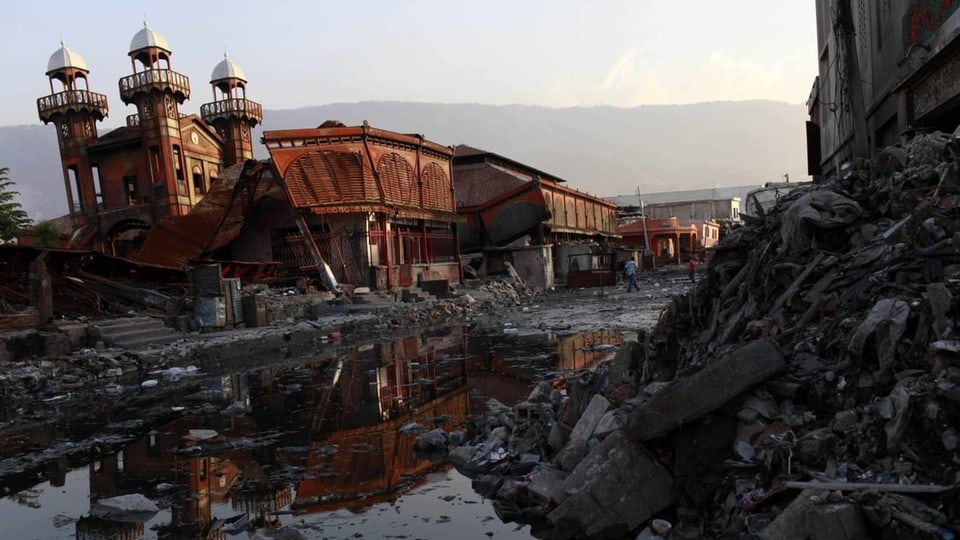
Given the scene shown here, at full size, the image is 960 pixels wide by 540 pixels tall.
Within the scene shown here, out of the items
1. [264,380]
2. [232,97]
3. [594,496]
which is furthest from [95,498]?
[232,97]

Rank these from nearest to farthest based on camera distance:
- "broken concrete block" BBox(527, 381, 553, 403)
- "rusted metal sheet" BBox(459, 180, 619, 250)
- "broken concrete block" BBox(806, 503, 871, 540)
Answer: "broken concrete block" BBox(806, 503, 871, 540), "broken concrete block" BBox(527, 381, 553, 403), "rusted metal sheet" BBox(459, 180, 619, 250)

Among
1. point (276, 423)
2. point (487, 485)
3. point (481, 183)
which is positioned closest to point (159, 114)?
point (481, 183)

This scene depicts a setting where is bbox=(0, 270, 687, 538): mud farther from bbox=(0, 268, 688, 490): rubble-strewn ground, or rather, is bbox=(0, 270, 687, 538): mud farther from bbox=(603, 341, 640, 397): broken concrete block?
bbox=(603, 341, 640, 397): broken concrete block

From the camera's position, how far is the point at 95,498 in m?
5.04

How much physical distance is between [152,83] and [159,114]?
4.56 feet

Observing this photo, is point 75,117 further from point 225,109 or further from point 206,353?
point 206,353

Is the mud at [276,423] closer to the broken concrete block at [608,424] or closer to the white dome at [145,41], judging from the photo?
the broken concrete block at [608,424]

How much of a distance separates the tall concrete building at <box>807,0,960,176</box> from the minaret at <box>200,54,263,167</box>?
93.9 feet

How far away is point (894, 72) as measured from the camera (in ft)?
29.9

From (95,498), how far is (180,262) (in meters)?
17.9

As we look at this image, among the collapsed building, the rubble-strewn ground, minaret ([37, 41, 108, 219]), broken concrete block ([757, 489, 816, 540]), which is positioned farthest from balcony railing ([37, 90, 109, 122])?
broken concrete block ([757, 489, 816, 540])

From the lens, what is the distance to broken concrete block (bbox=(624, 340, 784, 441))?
3689 mm

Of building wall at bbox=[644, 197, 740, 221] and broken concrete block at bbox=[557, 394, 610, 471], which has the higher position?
building wall at bbox=[644, 197, 740, 221]

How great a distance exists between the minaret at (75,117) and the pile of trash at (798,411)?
31730 millimetres
